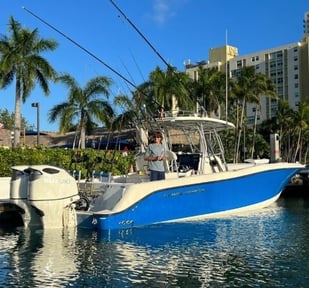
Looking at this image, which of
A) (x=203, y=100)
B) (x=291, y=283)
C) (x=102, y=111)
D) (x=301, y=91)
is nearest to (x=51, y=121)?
(x=102, y=111)

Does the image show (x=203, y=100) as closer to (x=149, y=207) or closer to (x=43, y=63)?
(x=43, y=63)

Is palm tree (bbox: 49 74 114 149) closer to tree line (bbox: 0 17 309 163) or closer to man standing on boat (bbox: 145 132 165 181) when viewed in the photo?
tree line (bbox: 0 17 309 163)

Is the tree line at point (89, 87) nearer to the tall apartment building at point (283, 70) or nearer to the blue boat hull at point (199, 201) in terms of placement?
the blue boat hull at point (199, 201)

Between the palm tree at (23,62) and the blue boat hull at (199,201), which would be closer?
the blue boat hull at (199,201)

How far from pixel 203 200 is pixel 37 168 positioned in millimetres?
4963

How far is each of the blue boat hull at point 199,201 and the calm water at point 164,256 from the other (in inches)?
13.3

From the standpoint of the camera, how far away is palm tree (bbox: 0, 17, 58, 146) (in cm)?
3294

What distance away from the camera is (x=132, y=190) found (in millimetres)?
13586

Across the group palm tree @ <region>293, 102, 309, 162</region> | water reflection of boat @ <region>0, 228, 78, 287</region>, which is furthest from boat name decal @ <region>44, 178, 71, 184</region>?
palm tree @ <region>293, 102, 309, 162</region>

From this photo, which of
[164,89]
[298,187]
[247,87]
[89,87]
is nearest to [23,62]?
[89,87]

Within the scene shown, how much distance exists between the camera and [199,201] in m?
15.3

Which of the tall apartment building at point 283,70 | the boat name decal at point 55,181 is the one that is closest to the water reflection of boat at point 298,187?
the boat name decal at point 55,181

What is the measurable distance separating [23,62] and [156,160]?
2072 cm

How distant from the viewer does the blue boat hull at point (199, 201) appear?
44.7 ft
